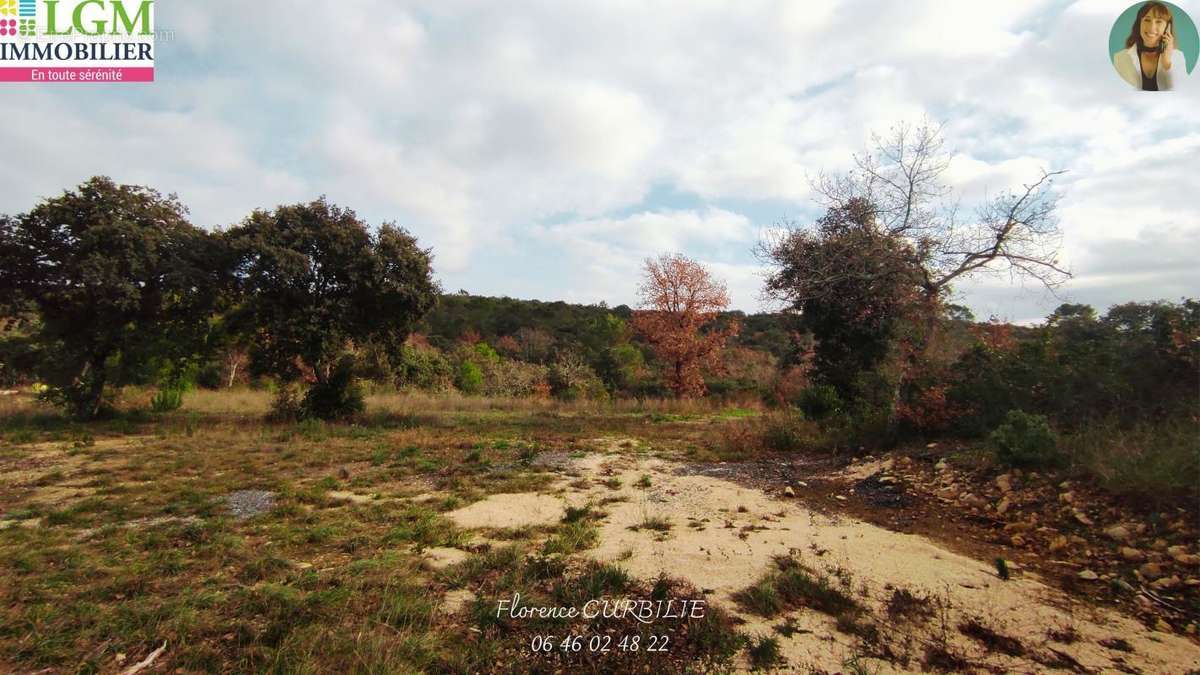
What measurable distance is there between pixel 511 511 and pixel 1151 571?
5.56 m

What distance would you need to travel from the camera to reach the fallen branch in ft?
9.01

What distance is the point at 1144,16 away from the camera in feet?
15.1

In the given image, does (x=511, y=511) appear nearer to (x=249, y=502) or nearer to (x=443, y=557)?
(x=443, y=557)

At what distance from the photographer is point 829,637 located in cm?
318

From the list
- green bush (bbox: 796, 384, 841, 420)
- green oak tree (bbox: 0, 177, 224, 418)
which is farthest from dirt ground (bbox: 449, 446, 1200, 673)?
green oak tree (bbox: 0, 177, 224, 418)

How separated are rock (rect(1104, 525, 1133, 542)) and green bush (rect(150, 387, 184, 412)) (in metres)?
19.7

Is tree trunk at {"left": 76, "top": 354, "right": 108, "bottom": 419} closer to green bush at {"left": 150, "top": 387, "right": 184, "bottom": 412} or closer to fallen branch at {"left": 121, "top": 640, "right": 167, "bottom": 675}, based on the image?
green bush at {"left": 150, "top": 387, "right": 184, "bottom": 412}

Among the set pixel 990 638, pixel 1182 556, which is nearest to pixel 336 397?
pixel 990 638

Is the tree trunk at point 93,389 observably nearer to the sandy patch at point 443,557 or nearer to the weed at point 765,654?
the sandy patch at point 443,557

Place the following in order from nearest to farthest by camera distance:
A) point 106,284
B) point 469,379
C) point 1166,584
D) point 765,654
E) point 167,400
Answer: point 765,654 → point 1166,584 → point 106,284 → point 167,400 → point 469,379

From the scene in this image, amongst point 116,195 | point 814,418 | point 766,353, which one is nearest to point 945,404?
point 814,418

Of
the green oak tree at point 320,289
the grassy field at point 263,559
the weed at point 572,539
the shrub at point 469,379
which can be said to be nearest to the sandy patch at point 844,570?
the weed at point 572,539

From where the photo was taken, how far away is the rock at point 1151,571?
391 cm

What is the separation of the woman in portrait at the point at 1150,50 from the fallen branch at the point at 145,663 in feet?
28.3
